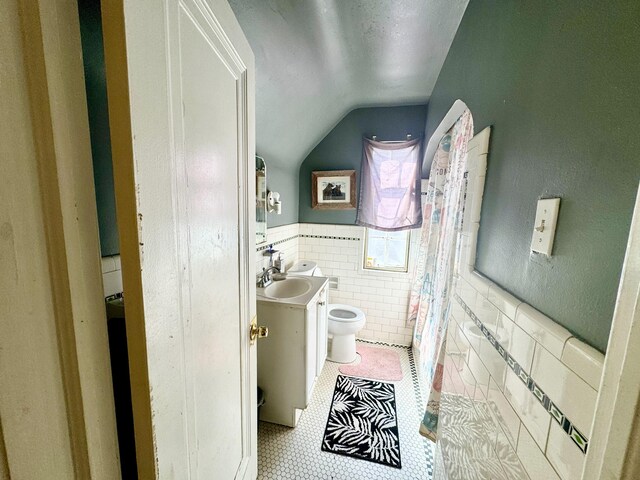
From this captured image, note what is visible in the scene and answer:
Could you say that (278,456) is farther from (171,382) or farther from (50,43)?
(50,43)

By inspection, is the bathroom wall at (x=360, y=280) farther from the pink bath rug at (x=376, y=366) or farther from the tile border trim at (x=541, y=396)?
the tile border trim at (x=541, y=396)

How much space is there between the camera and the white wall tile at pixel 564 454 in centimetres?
43

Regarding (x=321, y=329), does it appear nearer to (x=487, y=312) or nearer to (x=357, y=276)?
(x=357, y=276)

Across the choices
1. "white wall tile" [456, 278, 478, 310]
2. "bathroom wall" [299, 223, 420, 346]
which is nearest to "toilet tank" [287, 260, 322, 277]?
"bathroom wall" [299, 223, 420, 346]

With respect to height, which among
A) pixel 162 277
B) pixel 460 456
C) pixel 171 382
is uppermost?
pixel 162 277

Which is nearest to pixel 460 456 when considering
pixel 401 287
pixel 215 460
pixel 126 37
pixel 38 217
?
pixel 215 460

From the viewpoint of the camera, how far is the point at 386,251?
9.04ft

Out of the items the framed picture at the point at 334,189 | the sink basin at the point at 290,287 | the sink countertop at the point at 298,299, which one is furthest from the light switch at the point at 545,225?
the framed picture at the point at 334,189

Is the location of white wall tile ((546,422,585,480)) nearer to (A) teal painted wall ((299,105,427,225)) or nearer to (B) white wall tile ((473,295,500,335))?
(B) white wall tile ((473,295,500,335))

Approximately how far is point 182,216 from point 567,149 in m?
0.82

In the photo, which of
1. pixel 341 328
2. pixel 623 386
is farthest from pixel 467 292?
pixel 341 328

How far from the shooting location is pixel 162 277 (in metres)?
0.47

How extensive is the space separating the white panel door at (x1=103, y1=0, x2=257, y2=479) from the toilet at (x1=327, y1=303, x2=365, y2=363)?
1.42 metres

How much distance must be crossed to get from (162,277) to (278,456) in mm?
→ 1560
